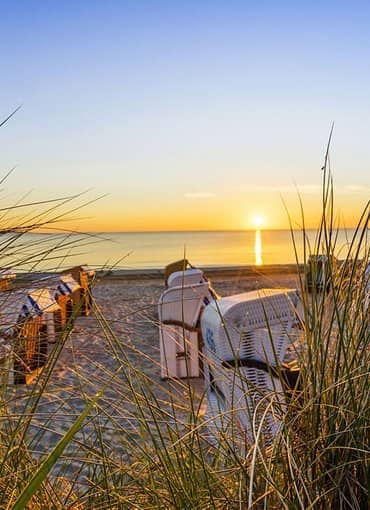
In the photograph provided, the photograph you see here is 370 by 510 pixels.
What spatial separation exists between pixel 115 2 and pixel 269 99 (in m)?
2.65

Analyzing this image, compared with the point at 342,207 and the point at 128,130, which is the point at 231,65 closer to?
the point at 128,130

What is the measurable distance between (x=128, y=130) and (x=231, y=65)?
33.9 inches

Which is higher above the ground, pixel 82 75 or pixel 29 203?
pixel 82 75

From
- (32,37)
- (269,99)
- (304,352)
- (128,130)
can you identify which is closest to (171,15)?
(32,37)

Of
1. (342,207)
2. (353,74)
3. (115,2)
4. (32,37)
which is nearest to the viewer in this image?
(342,207)

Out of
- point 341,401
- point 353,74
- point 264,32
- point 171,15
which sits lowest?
point 341,401

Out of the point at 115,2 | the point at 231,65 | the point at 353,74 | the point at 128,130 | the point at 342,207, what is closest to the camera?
the point at 342,207

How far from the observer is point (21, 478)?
1.16 m

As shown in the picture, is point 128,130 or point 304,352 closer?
point 304,352

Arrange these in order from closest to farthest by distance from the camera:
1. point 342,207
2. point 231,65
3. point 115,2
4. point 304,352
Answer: point 304,352, point 342,207, point 231,65, point 115,2

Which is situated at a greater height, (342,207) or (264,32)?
(264,32)

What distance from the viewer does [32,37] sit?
15.7ft

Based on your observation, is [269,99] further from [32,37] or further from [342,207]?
[32,37]

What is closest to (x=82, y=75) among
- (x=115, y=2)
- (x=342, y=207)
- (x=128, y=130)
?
(x=128, y=130)
